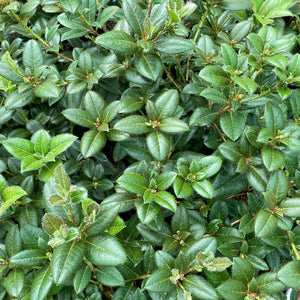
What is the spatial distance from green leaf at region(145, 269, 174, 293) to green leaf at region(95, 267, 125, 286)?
0.13 m

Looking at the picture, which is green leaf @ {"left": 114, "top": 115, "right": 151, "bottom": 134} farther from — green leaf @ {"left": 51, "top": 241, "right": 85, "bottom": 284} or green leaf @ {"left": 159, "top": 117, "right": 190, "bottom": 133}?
green leaf @ {"left": 51, "top": 241, "right": 85, "bottom": 284}

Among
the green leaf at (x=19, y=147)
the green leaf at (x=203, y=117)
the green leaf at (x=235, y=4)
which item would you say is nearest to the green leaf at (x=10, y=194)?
the green leaf at (x=19, y=147)

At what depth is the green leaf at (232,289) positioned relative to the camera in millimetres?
1131

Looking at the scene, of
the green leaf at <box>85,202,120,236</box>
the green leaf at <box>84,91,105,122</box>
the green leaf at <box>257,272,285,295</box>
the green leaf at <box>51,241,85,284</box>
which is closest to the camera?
the green leaf at <box>51,241,85,284</box>

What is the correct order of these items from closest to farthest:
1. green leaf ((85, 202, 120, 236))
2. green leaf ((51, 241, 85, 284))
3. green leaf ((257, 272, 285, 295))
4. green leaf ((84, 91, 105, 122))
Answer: green leaf ((51, 241, 85, 284)) < green leaf ((85, 202, 120, 236)) < green leaf ((257, 272, 285, 295)) < green leaf ((84, 91, 105, 122))

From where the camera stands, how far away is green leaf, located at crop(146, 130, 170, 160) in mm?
1231

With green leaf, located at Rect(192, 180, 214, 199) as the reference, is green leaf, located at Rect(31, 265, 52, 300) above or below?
below

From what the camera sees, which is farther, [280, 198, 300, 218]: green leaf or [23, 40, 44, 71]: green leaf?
[23, 40, 44, 71]: green leaf

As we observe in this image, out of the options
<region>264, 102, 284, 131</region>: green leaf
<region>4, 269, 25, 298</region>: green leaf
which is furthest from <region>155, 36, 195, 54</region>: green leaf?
<region>4, 269, 25, 298</region>: green leaf

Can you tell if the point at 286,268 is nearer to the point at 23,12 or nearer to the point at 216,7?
the point at 216,7

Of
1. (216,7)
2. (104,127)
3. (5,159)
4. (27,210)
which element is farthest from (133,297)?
(216,7)

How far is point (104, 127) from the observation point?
1309 mm

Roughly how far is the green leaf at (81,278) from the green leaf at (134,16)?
897 millimetres

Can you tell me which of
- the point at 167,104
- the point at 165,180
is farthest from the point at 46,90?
the point at 165,180
